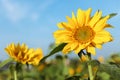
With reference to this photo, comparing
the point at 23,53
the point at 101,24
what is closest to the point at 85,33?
the point at 101,24

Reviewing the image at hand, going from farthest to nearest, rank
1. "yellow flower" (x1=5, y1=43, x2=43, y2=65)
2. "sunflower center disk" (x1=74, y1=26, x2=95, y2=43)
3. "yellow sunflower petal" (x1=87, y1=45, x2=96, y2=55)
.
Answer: "yellow flower" (x1=5, y1=43, x2=43, y2=65) → "sunflower center disk" (x1=74, y1=26, x2=95, y2=43) → "yellow sunflower petal" (x1=87, y1=45, x2=96, y2=55)

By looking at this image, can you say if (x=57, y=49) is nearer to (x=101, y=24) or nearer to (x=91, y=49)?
(x=91, y=49)

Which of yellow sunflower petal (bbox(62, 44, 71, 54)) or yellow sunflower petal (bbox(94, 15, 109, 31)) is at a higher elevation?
yellow sunflower petal (bbox(94, 15, 109, 31))

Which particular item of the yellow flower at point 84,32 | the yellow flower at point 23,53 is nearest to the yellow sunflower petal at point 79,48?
the yellow flower at point 84,32

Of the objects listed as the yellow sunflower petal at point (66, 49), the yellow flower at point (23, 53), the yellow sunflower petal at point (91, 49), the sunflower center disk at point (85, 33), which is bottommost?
the yellow sunflower petal at point (91, 49)

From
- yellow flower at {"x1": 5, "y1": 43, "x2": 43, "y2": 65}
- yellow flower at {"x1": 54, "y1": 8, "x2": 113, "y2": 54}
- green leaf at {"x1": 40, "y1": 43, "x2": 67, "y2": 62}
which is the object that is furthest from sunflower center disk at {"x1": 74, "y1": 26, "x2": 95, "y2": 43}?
yellow flower at {"x1": 5, "y1": 43, "x2": 43, "y2": 65}

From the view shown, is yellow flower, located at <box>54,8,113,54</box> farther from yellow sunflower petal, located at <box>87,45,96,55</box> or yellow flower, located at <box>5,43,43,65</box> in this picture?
yellow flower, located at <box>5,43,43,65</box>

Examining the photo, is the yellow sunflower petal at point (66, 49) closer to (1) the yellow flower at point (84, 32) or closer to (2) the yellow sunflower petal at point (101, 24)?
(1) the yellow flower at point (84, 32)
